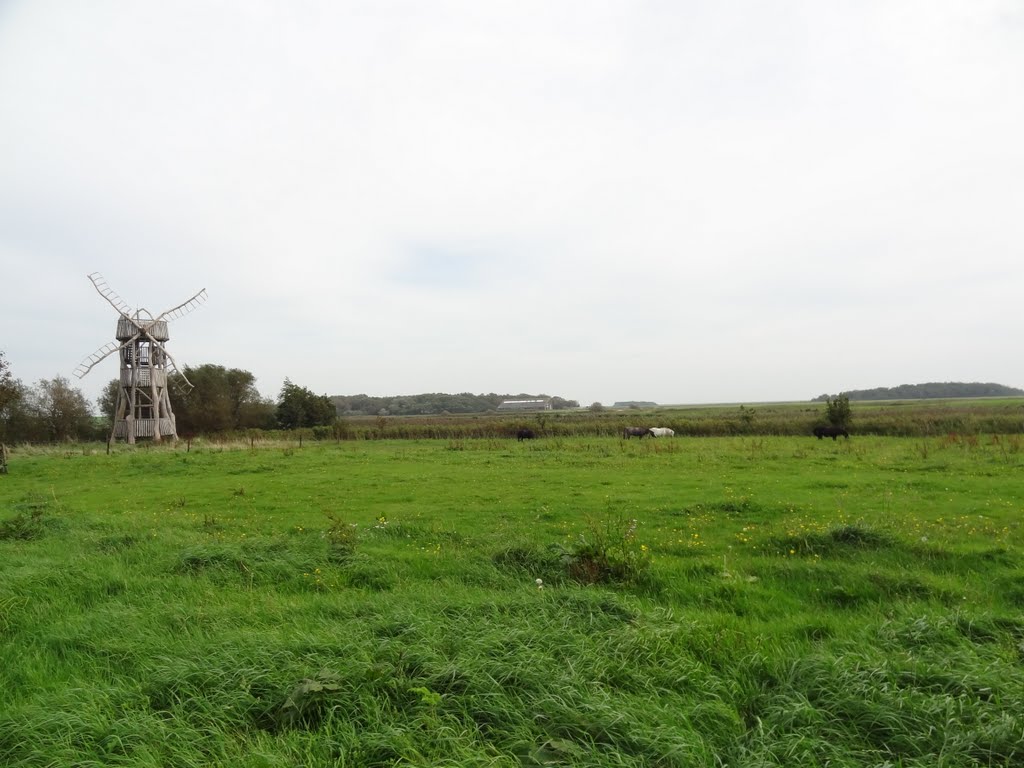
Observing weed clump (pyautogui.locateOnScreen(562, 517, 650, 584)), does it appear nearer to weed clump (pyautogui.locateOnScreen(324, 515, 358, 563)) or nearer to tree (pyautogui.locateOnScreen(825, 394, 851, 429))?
weed clump (pyautogui.locateOnScreen(324, 515, 358, 563))

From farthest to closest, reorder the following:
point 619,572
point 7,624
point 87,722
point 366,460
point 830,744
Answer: point 366,460
point 619,572
point 7,624
point 87,722
point 830,744

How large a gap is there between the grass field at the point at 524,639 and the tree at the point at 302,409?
5533cm

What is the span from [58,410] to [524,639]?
69.9 meters

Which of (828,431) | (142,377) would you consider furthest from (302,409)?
(828,431)

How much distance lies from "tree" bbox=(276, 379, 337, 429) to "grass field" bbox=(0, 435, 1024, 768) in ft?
182

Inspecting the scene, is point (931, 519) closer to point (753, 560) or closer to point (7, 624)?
point (753, 560)

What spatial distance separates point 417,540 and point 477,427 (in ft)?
133

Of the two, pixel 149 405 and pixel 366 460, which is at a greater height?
pixel 149 405

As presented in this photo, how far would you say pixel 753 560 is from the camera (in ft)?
27.1

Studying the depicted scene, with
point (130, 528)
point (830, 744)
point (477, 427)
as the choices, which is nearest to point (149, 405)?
point (477, 427)

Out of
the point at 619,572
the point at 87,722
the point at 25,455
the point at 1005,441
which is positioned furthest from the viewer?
the point at 25,455

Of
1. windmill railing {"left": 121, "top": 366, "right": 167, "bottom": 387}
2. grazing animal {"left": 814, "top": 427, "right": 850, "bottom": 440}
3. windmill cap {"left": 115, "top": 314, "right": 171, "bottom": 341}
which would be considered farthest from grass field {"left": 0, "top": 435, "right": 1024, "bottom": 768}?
windmill cap {"left": 115, "top": 314, "right": 171, "bottom": 341}

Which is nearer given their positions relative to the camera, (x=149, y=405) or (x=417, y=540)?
(x=417, y=540)

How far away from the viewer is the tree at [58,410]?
187ft
